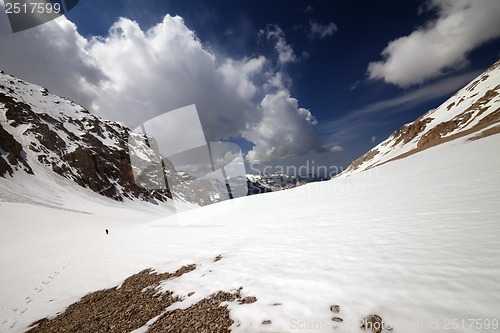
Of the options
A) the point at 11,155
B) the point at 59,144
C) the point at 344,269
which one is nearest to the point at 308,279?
the point at 344,269

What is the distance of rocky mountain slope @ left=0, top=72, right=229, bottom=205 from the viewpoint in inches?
3039

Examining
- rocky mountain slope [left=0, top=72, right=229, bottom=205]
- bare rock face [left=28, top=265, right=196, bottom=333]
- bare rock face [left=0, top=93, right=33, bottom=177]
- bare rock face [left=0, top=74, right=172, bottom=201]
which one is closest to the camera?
bare rock face [left=28, top=265, right=196, bottom=333]

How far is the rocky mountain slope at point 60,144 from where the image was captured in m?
77.2

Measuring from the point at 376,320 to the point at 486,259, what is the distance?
3649 millimetres

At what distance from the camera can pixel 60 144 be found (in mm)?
93500

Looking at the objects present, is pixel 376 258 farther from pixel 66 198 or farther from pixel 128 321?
pixel 66 198

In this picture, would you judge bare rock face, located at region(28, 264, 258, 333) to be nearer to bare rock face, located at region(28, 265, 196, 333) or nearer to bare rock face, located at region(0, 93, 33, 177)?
bare rock face, located at region(28, 265, 196, 333)

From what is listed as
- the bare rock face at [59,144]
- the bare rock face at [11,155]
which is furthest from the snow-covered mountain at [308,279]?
the bare rock face at [59,144]

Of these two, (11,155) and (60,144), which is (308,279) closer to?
(11,155)

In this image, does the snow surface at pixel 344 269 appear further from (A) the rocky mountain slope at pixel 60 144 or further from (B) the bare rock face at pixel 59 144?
(B) the bare rock face at pixel 59 144

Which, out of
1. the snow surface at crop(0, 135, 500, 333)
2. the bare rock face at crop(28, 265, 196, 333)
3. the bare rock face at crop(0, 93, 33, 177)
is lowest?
the bare rock face at crop(28, 265, 196, 333)

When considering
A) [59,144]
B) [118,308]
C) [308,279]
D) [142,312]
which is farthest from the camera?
[59,144]

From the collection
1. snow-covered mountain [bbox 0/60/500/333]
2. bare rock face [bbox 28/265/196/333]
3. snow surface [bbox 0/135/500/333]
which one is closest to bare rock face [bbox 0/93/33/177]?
snow surface [bbox 0/135/500/333]

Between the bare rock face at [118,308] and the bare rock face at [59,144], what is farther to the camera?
the bare rock face at [59,144]
